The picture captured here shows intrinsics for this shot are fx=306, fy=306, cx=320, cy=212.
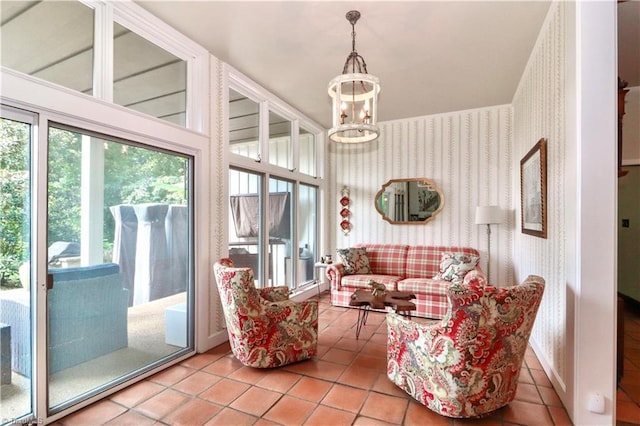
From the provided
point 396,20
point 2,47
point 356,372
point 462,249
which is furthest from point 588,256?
point 2,47

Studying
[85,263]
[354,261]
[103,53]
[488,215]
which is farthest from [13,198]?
[488,215]

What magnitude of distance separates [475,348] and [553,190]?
1.57 metres

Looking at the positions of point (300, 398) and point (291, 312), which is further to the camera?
point (291, 312)

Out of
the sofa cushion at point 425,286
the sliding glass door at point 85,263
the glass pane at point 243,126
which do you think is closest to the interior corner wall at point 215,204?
the sliding glass door at point 85,263

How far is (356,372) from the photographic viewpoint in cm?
→ 274

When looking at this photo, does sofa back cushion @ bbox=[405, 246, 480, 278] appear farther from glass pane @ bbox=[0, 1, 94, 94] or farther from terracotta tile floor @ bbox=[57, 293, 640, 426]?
glass pane @ bbox=[0, 1, 94, 94]

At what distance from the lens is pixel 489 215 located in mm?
4465

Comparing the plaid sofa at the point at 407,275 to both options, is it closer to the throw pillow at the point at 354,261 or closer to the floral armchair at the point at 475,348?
the throw pillow at the point at 354,261

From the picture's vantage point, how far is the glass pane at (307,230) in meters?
5.34

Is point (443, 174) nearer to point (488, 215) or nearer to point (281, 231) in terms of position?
point (488, 215)

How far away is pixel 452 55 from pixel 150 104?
10.2 ft

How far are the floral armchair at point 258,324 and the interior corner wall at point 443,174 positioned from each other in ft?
10.2

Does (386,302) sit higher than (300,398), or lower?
higher

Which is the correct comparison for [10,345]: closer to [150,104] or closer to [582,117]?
[150,104]
